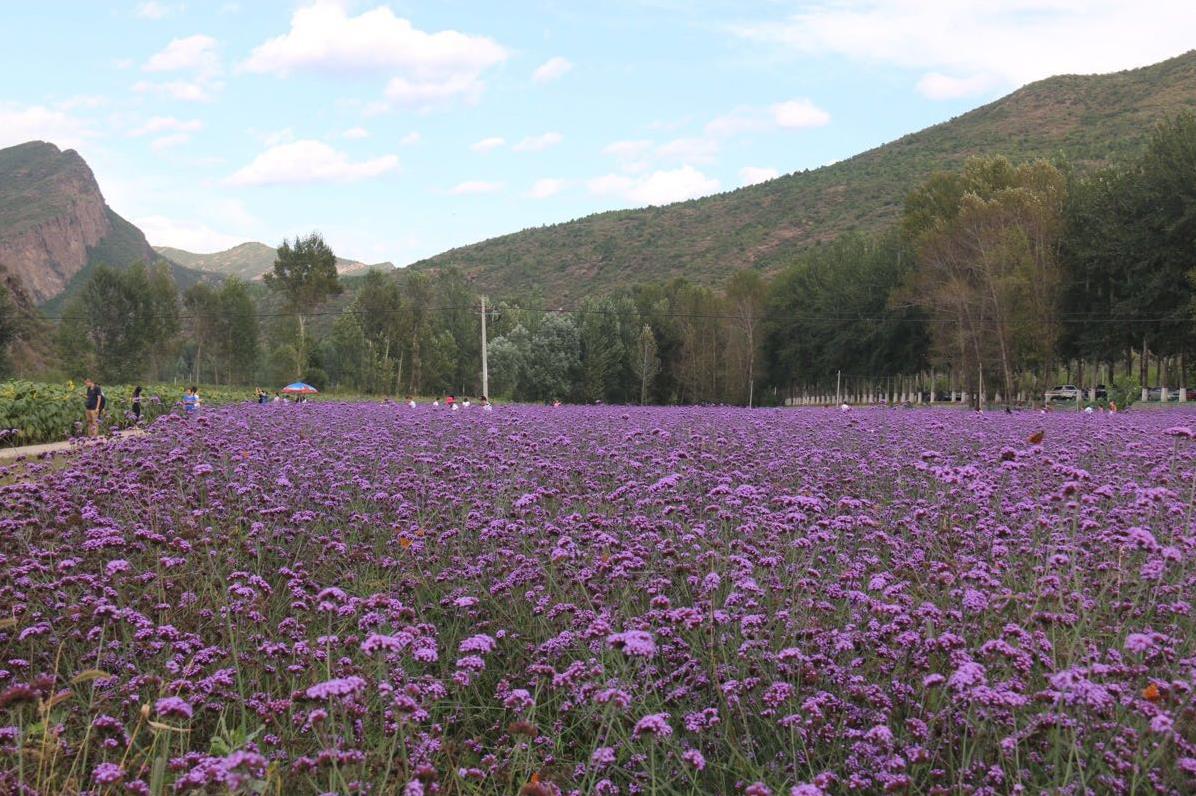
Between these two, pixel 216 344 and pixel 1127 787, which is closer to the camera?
pixel 1127 787

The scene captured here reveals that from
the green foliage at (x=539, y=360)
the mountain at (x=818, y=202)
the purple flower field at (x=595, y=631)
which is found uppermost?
the mountain at (x=818, y=202)

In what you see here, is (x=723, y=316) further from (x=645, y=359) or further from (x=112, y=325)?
(x=112, y=325)

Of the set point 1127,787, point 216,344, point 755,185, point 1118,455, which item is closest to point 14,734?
point 1127,787

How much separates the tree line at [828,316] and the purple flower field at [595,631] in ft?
129

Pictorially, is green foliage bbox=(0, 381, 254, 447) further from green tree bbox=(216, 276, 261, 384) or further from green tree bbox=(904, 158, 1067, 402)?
green tree bbox=(216, 276, 261, 384)

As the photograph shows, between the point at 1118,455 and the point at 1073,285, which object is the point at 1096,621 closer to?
the point at 1118,455

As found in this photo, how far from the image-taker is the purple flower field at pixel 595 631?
316 cm

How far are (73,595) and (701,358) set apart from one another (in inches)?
2835

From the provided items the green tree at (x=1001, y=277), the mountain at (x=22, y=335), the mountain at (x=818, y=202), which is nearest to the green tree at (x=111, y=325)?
the mountain at (x=22, y=335)

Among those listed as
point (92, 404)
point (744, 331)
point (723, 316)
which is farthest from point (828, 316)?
point (92, 404)

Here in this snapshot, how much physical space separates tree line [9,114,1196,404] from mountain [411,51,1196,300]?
25.3 m

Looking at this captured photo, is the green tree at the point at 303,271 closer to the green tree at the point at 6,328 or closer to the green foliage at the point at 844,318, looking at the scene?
the green tree at the point at 6,328

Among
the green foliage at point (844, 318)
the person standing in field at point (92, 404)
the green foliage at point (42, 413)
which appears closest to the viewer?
the person standing in field at point (92, 404)

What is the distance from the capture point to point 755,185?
15350 centimetres
